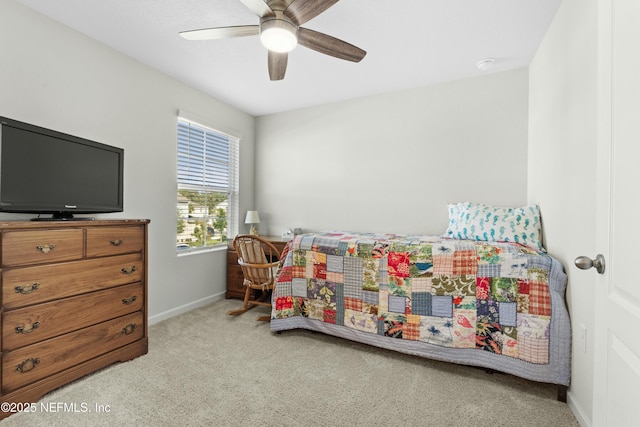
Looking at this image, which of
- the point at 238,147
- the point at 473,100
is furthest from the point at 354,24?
the point at 238,147

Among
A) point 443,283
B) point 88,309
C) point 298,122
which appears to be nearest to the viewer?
point 88,309

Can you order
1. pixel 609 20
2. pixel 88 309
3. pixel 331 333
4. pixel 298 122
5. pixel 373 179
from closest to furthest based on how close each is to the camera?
pixel 609 20 < pixel 88 309 < pixel 331 333 < pixel 373 179 < pixel 298 122

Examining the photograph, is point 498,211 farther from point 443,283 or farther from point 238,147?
point 238,147

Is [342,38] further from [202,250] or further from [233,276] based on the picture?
[233,276]

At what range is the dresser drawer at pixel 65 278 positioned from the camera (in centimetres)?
163

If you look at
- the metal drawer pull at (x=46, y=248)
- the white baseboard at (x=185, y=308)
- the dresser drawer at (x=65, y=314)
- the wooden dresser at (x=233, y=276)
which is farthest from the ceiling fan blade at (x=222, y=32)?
the white baseboard at (x=185, y=308)

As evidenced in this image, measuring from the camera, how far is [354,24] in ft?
7.28

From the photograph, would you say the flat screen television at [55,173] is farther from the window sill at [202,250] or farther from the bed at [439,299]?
the bed at [439,299]

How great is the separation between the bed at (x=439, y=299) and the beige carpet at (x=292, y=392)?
0.49 ft

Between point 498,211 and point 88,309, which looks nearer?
point 88,309

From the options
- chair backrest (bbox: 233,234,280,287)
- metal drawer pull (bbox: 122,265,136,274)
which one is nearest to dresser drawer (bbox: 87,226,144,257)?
metal drawer pull (bbox: 122,265,136,274)

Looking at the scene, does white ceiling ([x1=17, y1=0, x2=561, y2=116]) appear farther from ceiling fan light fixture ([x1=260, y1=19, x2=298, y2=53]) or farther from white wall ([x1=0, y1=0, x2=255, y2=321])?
ceiling fan light fixture ([x1=260, y1=19, x2=298, y2=53])

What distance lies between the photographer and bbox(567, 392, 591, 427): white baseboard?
59.8 inches

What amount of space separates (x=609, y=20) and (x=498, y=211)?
1944 mm
